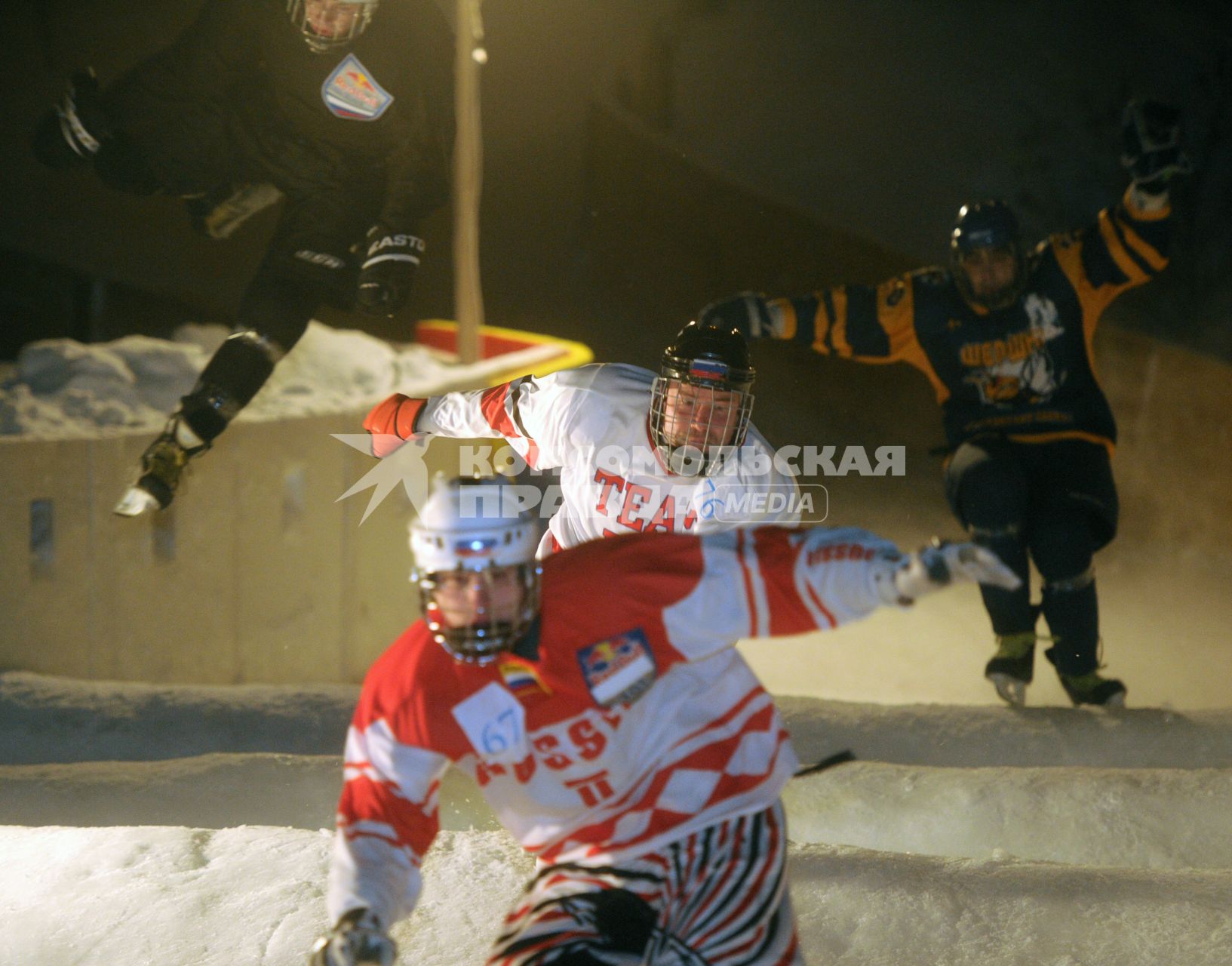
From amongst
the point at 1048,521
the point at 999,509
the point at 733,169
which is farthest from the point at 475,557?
the point at 733,169

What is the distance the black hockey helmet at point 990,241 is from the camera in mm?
4059

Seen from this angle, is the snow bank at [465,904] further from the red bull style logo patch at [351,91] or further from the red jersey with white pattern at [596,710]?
the red bull style logo patch at [351,91]

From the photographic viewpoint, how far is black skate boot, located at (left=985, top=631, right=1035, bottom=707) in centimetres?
429

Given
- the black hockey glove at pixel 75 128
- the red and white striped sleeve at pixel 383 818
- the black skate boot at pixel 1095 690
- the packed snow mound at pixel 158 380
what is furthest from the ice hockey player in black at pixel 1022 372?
the red and white striped sleeve at pixel 383 818

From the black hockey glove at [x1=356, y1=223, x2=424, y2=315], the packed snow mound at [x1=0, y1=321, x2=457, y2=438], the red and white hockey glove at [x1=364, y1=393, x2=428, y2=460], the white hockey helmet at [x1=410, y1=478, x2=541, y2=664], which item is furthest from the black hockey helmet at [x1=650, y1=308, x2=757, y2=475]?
the packed snow mound at [x1=0, y1=321, x2=457, y2=438]

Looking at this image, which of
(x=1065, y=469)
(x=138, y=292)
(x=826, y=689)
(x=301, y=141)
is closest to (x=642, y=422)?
(x=301, y=141)

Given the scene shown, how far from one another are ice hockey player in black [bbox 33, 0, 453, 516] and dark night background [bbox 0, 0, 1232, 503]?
0.14 meters

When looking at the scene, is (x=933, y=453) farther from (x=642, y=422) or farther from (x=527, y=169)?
(x=527, y=169)

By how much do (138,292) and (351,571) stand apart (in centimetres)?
212

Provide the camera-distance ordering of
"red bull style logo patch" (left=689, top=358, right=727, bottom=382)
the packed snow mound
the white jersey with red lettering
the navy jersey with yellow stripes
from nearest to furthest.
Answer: "red bull style logo patch" (left=689, top=358, right=727, bottom=382) < the white jersey with red lettering < the navy jersey with yellow stripes < the packed snow mound

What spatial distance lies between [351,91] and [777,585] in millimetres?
1933

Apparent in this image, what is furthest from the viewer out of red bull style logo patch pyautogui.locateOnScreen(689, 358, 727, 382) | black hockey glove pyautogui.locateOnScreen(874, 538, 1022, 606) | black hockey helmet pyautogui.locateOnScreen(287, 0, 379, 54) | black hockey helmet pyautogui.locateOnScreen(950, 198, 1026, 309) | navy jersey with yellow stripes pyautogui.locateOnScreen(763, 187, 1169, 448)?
navy jersey with yellow stripes pyautogui.locateOnScreen(763, 187, 1169, 448)

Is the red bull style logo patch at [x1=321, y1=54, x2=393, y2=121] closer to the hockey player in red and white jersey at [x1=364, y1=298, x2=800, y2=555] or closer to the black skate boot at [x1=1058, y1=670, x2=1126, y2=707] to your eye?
the hockey player in red and white jersey at [x1=364, y1=298, x2=800, y2=555]

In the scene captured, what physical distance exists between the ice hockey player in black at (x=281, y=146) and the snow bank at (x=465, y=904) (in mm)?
949
